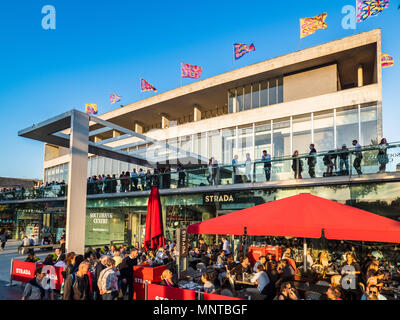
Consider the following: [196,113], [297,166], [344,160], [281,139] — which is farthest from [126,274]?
[196,113]

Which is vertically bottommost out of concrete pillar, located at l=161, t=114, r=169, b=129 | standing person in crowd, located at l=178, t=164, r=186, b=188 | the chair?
the chair

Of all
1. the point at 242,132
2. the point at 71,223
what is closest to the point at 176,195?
the point at 242,132

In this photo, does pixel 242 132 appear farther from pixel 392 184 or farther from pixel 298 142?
pixel 392 184

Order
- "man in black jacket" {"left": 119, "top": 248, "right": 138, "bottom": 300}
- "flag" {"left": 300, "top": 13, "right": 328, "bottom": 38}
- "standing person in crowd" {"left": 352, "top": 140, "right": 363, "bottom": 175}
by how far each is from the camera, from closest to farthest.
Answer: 1. "man in black jacket" {"left": 119, "top": 248, "right": 138, "bottom": 300}
2. "standing person in crowd" {"left": 352, "top": 140, "right": 363, "bottom": 175}
3. "flag" {"left": 300, "top": 13, "right": 328, "bottom": 38}

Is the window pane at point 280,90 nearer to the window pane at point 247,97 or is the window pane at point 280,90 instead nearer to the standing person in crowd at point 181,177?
the window pane at point 247,97

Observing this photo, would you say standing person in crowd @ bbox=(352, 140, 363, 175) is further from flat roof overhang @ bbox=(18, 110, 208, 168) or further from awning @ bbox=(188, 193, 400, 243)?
flat roof overhang @ bbox=(18, 110, 208, 168)

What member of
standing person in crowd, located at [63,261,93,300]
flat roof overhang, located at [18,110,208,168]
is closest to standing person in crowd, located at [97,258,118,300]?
standing person in crowd, located at [63,261,93,300]

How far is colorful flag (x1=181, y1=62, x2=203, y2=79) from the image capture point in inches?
1092

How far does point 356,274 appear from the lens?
8.00m

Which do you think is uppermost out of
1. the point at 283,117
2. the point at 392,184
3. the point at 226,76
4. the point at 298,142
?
the point at 226,76

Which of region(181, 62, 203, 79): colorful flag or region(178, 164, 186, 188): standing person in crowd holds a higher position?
region(181, 62, 203, 79): colorful flag

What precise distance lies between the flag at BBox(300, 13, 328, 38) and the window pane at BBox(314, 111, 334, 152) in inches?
244
